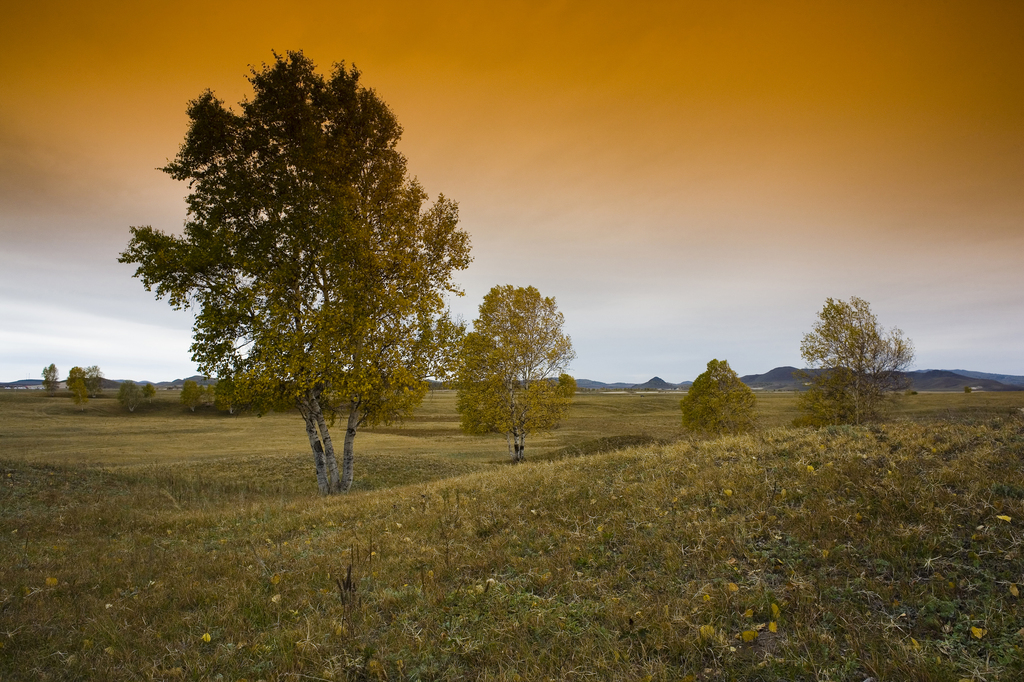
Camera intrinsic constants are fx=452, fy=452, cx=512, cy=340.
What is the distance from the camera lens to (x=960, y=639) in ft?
12.1

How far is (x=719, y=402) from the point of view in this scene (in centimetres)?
3728

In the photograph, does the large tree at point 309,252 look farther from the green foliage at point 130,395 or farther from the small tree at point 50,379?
the small tree at point 50,379

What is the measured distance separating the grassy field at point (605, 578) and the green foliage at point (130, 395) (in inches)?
3771

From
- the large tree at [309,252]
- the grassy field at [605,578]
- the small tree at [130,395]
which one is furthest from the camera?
the small tree at [130,395]

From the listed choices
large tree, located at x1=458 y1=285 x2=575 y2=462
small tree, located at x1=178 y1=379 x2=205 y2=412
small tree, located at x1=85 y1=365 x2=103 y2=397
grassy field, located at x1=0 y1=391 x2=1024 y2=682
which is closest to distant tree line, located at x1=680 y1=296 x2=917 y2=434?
large tree, located at x1=458 y1=285 x2=575 y2=462

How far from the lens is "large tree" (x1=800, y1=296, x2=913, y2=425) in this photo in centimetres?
3012

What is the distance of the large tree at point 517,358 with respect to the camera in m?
27.9

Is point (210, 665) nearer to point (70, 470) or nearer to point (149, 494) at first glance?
point (149, 494)

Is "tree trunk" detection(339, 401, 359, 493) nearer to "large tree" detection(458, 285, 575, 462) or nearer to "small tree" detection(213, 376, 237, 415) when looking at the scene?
"small tree" detection(213, 376, 237, 415)

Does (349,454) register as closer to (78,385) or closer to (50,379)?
(78,385)

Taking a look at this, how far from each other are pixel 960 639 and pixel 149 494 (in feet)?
65.7

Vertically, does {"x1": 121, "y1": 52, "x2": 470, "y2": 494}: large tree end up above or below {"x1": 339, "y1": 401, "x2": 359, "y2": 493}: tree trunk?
above

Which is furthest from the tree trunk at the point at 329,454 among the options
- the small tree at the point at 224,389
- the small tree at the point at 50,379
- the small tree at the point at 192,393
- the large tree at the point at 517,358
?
the small tree at the point at 50,379

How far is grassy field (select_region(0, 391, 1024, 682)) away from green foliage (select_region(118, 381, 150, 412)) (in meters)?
95.8
